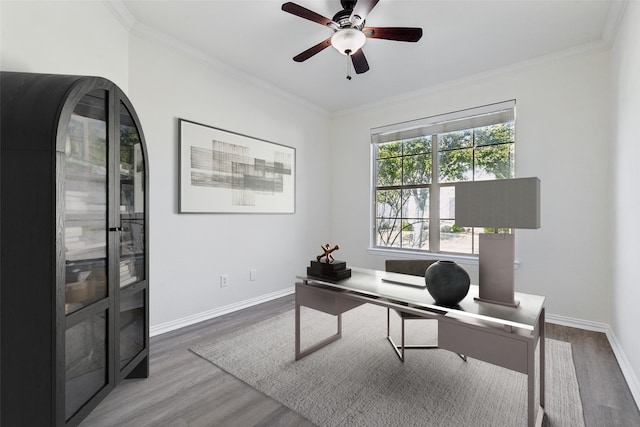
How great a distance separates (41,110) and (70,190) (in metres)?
0.35

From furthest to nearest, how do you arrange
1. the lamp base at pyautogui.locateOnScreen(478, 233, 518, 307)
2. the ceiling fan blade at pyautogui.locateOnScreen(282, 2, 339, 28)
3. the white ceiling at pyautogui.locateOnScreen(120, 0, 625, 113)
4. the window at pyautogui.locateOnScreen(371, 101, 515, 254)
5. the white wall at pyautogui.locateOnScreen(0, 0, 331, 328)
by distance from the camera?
the window at pyautogui.locateOnScreen(371, 101, 515, 254), the white ceiling at pyautogui.locateOnScreen(120, 0, 625, 113), the ceiling fan blade at pyautogui.locateOnScreen(282, 2, 339, 28), the white wall at pyautogui.locateOnScreen(0, 0, 331, 328), the lamp base at pyautogui.locateOnScreen(478, 233, 518, 307)

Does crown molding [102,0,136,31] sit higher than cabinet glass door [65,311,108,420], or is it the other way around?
crown molding [102,0,136,31]

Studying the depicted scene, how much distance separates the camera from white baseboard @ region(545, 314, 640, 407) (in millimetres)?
1779

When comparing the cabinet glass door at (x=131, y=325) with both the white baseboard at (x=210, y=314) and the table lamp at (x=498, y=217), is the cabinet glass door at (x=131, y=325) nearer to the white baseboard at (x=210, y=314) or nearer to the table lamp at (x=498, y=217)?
the white baseboard at (x=210, y=314)

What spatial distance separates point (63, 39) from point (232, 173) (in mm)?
1712

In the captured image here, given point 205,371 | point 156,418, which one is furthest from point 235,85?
point 156,418

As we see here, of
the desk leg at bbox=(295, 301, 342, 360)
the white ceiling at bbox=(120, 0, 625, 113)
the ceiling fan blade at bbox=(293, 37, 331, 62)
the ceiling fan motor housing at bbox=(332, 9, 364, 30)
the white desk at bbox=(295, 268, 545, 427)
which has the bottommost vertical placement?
the desk leg at bbox=(295, 301, 342, 360)

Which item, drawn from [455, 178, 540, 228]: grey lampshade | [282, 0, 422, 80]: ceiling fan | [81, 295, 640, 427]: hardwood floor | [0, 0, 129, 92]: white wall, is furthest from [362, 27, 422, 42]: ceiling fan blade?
[81, 295, 640, 427]: hardwood floor

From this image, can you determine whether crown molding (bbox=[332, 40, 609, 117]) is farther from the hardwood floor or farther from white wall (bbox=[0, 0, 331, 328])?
the hardwood floor

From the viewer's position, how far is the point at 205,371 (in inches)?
80.4

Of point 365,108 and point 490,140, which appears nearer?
point 490,140

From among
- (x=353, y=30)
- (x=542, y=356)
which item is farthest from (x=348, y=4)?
(x=542, y=356)

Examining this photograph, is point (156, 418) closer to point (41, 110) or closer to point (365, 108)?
point (41, 110)

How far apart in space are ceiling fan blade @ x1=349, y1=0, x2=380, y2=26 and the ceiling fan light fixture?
69 millimetres
